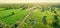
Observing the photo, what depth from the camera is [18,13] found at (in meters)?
1.22

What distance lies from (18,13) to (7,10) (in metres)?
0.13

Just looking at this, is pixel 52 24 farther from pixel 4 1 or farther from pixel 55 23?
pixel 4 1

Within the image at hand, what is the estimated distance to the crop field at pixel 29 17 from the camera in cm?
117

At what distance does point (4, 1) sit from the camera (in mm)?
1270

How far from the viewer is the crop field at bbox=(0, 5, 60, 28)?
117cm

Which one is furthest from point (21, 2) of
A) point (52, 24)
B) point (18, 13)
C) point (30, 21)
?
point (52, 24)

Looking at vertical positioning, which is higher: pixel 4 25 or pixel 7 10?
pixel 7 10

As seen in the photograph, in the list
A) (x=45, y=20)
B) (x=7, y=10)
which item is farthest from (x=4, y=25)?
(x=45, y=20)

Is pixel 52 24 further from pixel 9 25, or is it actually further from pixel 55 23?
pixel 9 25

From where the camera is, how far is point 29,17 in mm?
1195

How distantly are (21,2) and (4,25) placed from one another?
331 millimetres

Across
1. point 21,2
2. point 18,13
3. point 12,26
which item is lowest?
point 12,26

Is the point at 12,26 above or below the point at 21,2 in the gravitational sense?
below

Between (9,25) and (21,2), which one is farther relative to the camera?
(21,2)
